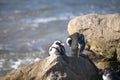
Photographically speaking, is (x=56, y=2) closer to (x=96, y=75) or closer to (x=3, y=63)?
(x=3, y=63)

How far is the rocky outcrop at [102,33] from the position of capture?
1056cm

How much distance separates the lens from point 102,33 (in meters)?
10.8

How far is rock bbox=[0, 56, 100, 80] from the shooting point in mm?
7449

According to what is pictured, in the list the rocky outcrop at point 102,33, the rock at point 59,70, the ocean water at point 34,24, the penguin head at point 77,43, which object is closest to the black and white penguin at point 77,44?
the penguin head at point 77,43

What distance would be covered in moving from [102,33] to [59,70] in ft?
12.0

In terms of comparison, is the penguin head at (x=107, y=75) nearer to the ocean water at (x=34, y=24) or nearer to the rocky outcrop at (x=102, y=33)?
the rocky outcrop at (x=102, y=33)

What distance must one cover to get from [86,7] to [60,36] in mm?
6366

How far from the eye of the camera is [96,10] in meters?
22.2

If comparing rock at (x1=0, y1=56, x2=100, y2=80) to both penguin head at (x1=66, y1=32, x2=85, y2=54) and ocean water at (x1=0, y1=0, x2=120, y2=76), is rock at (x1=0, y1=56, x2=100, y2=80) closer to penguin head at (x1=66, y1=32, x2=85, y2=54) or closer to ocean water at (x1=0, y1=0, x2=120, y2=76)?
penguin head at (x1=66, y1=32, x2=85, y2=54)

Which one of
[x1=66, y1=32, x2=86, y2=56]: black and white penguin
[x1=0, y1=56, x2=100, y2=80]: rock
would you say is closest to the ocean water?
[x1=66, y1=32, x2=86, y2=56]: black and white penguin

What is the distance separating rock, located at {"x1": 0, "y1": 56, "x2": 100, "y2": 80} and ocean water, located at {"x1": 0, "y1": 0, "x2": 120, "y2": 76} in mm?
4807

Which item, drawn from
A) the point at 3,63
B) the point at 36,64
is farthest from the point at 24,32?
the point at 36,64

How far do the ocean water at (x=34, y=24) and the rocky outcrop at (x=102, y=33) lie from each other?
2943mm

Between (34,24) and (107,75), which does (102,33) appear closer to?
(107,75)
